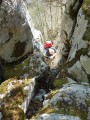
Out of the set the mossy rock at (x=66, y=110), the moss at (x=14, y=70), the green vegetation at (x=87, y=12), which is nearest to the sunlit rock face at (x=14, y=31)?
the moss at (x=14, y=70)

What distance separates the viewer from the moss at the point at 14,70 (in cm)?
846

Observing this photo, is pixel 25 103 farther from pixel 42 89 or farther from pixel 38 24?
pixel 38 24

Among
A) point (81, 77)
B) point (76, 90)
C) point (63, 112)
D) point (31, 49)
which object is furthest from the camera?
point (31, 49)

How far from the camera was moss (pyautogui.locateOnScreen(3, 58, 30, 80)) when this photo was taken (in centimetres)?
846

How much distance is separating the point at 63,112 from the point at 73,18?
456 centimetres

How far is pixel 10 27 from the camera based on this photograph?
852 centimetres

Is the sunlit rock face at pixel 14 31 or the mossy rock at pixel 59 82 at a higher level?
the sunlit rock face at pixel 14 31

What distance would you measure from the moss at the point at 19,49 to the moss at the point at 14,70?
0.33 m

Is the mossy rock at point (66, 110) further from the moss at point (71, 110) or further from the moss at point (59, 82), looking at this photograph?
the moss at point (59, 82)

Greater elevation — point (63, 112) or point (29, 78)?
point (29, 78)

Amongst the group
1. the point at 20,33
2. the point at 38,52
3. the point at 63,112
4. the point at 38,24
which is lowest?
the point at 63,112

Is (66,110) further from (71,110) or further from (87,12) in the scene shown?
(87,12)

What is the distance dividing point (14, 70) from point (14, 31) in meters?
1.16

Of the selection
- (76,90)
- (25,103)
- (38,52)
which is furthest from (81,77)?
(38,52)
